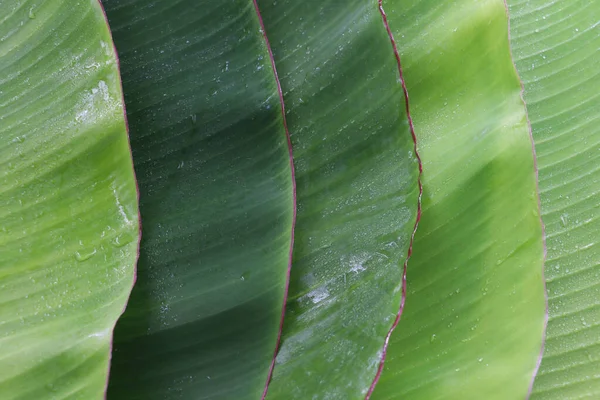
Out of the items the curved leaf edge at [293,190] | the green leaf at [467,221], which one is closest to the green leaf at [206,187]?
the curved leaf edge at [293,190]

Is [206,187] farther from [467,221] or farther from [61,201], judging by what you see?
[467,221]

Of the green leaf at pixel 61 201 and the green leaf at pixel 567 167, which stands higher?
the green leaf at pixel 61 201

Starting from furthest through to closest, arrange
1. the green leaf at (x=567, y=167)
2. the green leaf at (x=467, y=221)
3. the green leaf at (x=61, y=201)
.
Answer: the green leaf at (x=567, y=167), the green leaf at (x=467, y=221), the green leaf at (x=61, y=201)

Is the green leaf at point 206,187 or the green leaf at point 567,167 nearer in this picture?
the green leaf at point 206,187

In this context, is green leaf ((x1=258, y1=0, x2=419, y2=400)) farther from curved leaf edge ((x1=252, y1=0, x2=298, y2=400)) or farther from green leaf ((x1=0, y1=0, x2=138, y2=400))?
green leaf ((x1=0, y1=0, x2=138, y2=400))

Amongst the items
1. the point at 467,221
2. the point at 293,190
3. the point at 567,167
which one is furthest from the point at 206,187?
the point at 567,167

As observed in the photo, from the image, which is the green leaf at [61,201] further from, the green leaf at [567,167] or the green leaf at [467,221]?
the green leaf at [567,167]

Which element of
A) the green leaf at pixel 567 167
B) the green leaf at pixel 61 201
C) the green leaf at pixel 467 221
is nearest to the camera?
the green leaf at pixel 61 201
